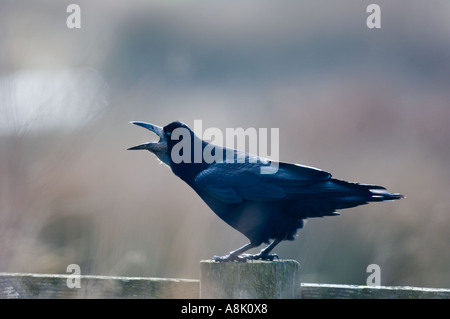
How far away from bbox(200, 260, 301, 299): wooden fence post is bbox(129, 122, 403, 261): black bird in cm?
61

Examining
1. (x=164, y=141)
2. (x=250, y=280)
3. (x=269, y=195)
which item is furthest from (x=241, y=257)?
(x=164, y=141)

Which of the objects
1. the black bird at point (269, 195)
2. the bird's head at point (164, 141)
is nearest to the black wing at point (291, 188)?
the black bird at point (269, 195)

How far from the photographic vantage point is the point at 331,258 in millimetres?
5066

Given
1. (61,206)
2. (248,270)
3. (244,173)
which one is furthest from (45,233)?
(248,270)

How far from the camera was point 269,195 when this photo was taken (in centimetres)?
285

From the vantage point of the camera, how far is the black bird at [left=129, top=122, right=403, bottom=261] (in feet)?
9.21

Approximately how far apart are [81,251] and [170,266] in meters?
0.76

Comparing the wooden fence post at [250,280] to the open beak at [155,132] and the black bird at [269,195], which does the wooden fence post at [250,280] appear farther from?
the open beak at [155,132]

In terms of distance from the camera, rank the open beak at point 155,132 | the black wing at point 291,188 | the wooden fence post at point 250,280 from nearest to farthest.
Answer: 1. the wooden fence post at point 250,280
2. the black wing at point 291,188
3. the open beak at point 155,132

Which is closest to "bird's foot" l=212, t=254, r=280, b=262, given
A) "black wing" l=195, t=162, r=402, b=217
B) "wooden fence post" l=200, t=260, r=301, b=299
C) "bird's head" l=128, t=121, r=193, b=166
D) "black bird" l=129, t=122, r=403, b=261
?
"black bird" l=129, t=122, r=403, b=261

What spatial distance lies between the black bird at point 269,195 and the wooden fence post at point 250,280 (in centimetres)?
61

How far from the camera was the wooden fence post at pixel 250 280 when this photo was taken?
2016 mm

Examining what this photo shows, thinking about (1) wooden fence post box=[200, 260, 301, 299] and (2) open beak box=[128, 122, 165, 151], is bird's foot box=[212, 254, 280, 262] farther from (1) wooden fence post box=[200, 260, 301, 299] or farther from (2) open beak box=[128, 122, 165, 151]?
(2) open beak box=[128, 122, 165, 151]

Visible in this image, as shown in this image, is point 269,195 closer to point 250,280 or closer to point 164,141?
point 164,141
